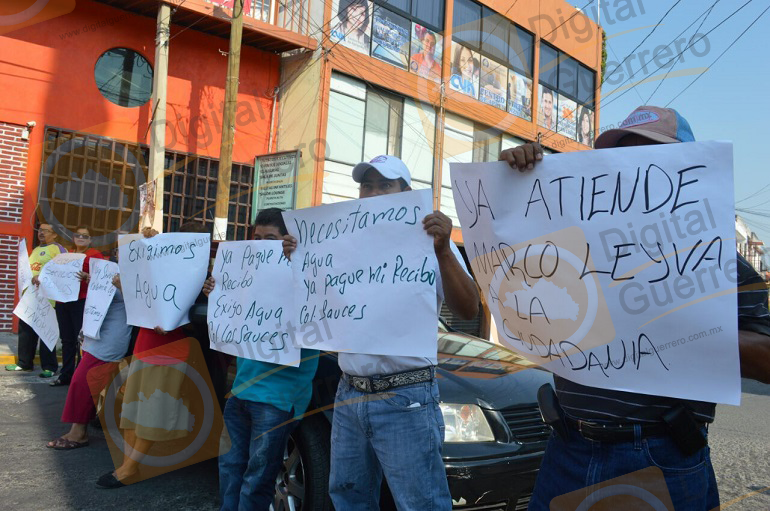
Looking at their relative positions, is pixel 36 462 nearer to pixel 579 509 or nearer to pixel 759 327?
pixel 579 509

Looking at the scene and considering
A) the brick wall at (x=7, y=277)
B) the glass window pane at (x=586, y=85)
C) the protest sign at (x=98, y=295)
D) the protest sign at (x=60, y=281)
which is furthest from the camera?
the glass window pane at (x=586, y=85)

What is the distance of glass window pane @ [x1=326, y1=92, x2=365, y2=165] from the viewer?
13.8m

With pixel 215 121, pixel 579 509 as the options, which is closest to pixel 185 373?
pixel 579 509

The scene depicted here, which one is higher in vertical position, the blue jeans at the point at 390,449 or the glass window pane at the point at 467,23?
the glass window pane at the point at 467,23

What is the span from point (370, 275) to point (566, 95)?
20390 mm

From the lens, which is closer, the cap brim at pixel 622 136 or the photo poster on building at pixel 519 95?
the cap brim at pixel 622 136

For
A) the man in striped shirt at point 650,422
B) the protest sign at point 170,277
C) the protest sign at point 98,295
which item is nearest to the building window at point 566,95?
the protest sign at point 98,295

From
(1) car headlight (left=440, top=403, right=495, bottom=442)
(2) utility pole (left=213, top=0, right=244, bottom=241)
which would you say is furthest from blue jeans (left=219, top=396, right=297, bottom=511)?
(2) utility pole (left=213, top=0, right=244, bottom=241)

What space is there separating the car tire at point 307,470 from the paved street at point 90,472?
2.92 ft

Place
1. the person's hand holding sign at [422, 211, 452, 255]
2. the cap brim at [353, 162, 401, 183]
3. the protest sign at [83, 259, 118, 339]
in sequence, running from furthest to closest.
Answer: the protest sign at [83, 259, 118, 339], the cap brim at [353, 162, 401, 183], the person's hand holding sign at [422, 211, 452, 255]

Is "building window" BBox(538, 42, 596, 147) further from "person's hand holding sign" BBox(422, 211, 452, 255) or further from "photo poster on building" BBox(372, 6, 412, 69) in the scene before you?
"person's hand holding sign" BBox(422, 211, 452, 255)

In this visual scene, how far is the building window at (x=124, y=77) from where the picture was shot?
11.8 m

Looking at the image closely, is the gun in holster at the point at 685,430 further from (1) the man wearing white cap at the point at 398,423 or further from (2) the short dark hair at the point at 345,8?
(2) the short dark hair at the point at 345,8

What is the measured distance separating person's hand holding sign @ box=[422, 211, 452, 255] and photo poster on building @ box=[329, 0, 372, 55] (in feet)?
40.4
